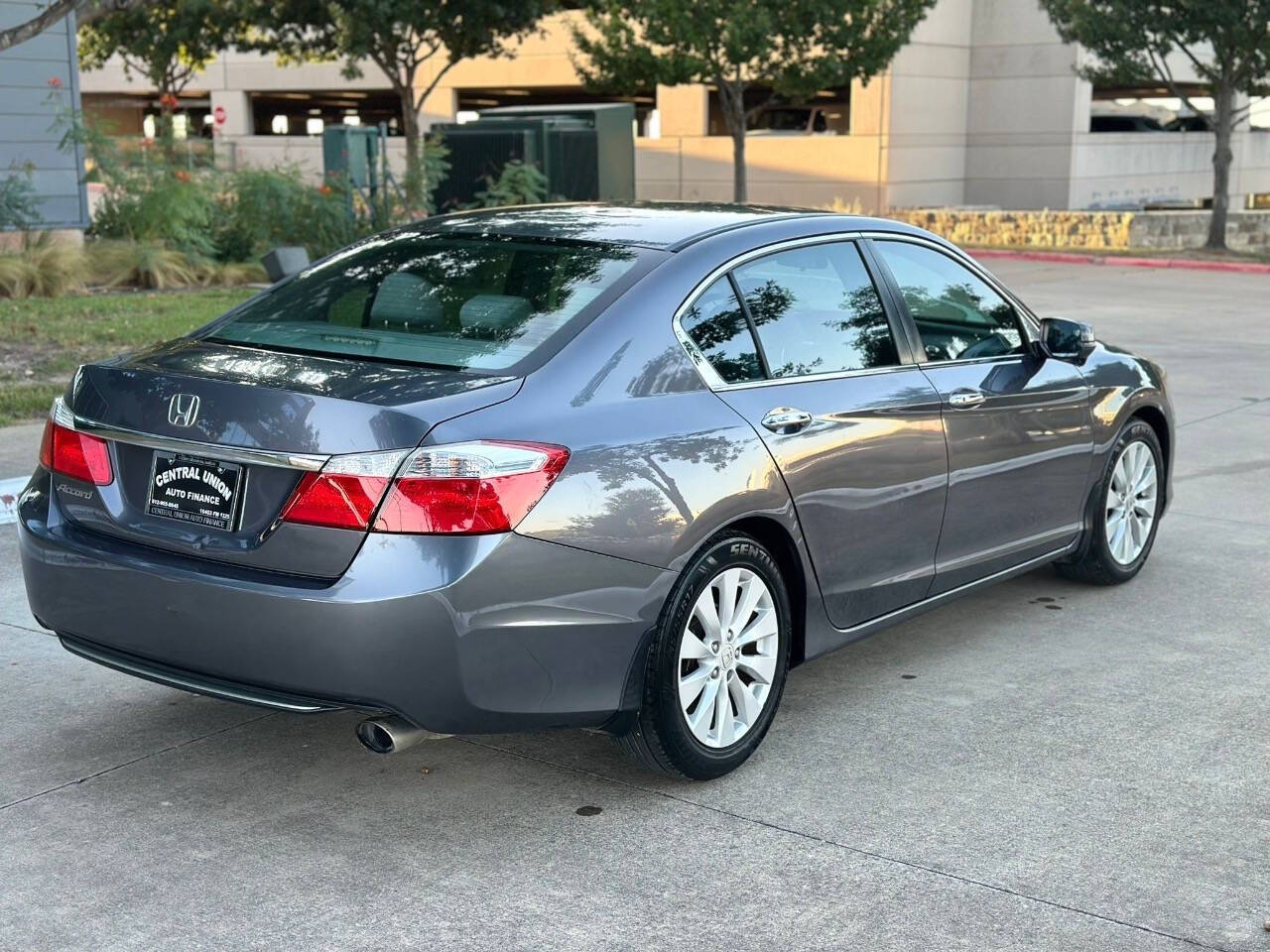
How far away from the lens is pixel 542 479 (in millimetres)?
4039

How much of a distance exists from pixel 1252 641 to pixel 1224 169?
23.6m

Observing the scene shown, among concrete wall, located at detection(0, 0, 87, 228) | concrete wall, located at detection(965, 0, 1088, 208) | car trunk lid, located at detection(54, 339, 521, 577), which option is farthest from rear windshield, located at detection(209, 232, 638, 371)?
concrete wall, located at detection(965, 0, 1088, 208)

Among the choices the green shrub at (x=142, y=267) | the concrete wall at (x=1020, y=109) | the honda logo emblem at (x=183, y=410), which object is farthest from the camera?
the concrete wall at (x=1020, y=109)

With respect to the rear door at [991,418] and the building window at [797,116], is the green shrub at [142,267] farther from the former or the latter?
the building window at [797,116]

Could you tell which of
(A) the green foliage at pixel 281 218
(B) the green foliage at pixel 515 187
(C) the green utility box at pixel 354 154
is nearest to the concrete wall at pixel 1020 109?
(B) the green foliage at pixel 515 187

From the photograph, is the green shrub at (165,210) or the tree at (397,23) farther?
the tree at (397,23)

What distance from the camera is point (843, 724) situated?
5145 millimetres

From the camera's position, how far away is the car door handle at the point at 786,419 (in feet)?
15.5

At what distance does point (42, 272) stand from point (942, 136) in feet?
76.2

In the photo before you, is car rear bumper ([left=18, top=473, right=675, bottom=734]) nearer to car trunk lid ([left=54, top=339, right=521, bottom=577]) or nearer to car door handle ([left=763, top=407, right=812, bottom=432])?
car trunk lid ([left=54, top=339, right=521, bottom=577])

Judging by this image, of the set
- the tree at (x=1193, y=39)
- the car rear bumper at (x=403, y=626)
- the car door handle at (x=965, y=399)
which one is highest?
the tree at (x=1193, y=39)

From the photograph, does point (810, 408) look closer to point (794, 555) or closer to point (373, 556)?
point (794, 555)

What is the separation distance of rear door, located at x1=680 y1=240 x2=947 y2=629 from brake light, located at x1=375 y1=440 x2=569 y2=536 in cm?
91

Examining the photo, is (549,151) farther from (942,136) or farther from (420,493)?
(420,493)
